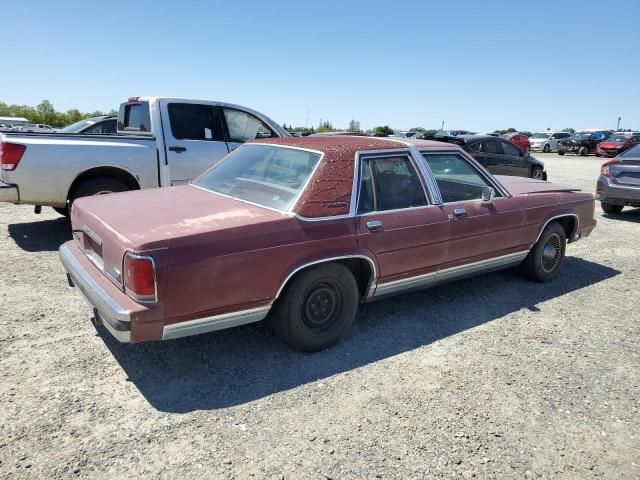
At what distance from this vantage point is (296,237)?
3.14m

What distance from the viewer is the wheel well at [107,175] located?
5.87 meters

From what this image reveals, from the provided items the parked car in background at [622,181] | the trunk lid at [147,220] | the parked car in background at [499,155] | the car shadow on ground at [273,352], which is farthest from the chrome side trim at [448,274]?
the parked car in background at [499,155]

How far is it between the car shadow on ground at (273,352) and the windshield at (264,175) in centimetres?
110

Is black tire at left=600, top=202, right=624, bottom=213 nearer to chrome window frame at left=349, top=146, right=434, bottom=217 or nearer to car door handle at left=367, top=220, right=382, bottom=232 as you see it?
chrome window frame at left=349, top=146, right=434, bottom=217

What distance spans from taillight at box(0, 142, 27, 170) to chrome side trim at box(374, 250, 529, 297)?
4563 mm

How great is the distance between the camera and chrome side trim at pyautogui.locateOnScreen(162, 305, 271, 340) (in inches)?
111

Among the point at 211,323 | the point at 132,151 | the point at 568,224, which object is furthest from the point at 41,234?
the point at 568,224

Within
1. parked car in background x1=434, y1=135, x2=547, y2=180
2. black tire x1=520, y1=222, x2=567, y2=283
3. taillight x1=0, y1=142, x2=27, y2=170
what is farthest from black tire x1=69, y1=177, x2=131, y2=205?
parked car in background x1=434, y1=135, x2=547, y2=180

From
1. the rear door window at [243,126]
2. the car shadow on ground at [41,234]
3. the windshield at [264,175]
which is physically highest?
the rear door window at [243,126]

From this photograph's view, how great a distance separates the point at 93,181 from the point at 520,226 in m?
5.03

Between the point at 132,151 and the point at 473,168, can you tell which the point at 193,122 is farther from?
the point at 473,168

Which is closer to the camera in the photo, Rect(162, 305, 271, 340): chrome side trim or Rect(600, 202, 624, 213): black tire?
Rect(162, 305, 271, 340): chrome side trim

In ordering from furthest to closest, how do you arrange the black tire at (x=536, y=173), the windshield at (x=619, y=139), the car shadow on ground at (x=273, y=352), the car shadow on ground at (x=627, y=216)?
the windshield at (x=619, y=139), the black tire at (x=536, y=173), the car shadow on ground at (x=627, y=216), the car shadow on ground at (x=273, y=352)

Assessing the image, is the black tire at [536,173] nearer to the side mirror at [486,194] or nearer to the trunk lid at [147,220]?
the side mirror at [486,194]
